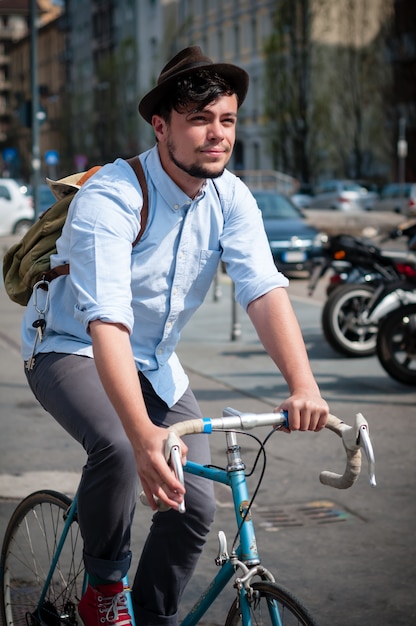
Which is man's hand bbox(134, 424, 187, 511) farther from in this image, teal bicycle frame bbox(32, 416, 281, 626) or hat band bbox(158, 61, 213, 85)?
hat band bbox(158, 61, 213, 85)

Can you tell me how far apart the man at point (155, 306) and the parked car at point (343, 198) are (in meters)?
45.7

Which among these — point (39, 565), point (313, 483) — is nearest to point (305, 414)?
point (39, 565)

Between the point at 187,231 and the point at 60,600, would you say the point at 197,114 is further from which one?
the point at 60,600

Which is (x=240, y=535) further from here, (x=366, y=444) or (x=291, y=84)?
(x=291, y=84)

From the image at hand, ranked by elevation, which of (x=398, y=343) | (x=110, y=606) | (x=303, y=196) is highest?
(x=110, y=606)

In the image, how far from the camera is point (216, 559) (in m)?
2.73

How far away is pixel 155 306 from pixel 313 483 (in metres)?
3.29

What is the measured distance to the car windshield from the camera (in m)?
21.2

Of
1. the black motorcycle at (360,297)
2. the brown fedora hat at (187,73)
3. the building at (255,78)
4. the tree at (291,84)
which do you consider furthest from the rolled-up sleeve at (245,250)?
the tree at (291,84)

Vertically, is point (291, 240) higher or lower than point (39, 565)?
lower

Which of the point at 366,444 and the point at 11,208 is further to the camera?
the point at 11,208

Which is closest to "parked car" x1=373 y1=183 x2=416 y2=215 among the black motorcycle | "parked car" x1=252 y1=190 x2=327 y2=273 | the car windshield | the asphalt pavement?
the car windshield

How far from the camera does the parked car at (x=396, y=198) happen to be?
144 feet

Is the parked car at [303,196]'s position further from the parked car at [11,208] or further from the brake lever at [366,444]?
the brake lever at [366,444]
